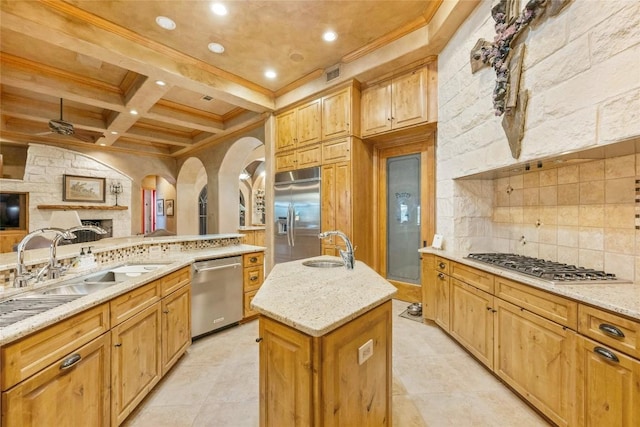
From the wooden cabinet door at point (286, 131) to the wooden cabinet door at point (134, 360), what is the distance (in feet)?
9.69

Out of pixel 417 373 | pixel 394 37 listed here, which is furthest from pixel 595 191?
pixel 394 37

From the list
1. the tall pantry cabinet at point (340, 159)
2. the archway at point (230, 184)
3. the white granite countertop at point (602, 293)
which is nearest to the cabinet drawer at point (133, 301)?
the tall pantry cabinet at point (340, 159)

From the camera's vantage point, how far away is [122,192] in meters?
6.78

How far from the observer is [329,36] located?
9.82 feet

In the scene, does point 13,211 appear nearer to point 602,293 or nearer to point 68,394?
point 68,394

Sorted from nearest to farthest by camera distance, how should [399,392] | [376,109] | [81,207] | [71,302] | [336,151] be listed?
[71,302], [399,392], [376,109], [336,151], [81,207]

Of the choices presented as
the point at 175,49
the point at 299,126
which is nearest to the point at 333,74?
the point at 299,126

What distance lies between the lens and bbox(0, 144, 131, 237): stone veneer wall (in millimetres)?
5633

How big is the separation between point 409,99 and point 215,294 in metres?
3.17

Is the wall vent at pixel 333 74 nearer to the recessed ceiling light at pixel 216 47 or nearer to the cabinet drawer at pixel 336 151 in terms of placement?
the cabinet drawer at pixel 336 151

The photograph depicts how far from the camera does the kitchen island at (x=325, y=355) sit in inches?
40.5

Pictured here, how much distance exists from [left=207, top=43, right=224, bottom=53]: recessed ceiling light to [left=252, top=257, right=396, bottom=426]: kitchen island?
2997 mm

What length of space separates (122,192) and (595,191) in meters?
8.53

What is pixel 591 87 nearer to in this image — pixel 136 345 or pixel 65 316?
pixel 65 316
